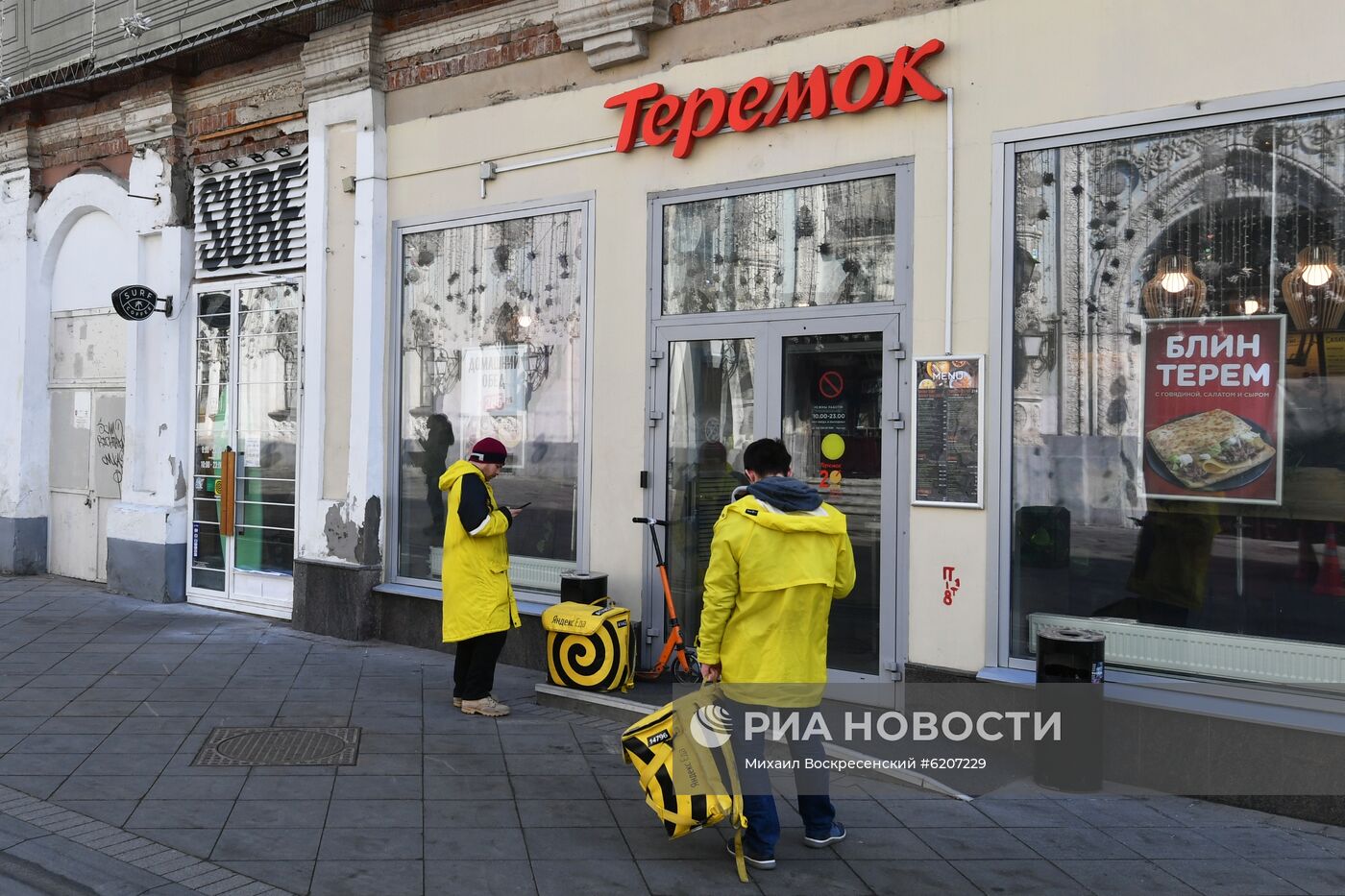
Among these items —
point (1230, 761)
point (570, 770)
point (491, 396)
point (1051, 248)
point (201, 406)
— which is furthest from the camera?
point (201, 406)

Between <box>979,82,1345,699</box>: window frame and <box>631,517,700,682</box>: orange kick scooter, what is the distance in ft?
6.72

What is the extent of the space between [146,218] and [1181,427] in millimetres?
10375

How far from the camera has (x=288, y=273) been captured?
1118 cm

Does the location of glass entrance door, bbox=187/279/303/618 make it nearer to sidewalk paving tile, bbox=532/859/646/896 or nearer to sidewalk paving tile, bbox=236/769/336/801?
sidewalk paving tile, bbox=236/769/336/801

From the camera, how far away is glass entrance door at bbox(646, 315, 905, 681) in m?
7.45

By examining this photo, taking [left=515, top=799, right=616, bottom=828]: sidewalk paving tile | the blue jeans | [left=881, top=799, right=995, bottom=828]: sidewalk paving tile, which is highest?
the blue jeans

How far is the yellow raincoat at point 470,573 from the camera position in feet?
24.7

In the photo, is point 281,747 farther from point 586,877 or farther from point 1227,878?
point 1227,878

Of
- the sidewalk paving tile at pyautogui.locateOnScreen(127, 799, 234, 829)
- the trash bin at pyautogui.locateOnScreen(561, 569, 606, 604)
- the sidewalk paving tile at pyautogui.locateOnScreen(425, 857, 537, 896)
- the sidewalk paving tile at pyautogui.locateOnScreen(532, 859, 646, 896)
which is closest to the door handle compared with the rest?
the trash bin at pyautogui.locateOnScreen(561, 569, 606, 604)

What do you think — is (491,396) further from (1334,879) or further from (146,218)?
(1334,879)

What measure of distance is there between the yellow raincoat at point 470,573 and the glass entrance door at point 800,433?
139cm

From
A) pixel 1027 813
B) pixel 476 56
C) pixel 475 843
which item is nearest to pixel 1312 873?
pixel 1027 813

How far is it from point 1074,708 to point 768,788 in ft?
6.75

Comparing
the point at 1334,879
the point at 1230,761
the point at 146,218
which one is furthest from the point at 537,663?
the point at 146,218
